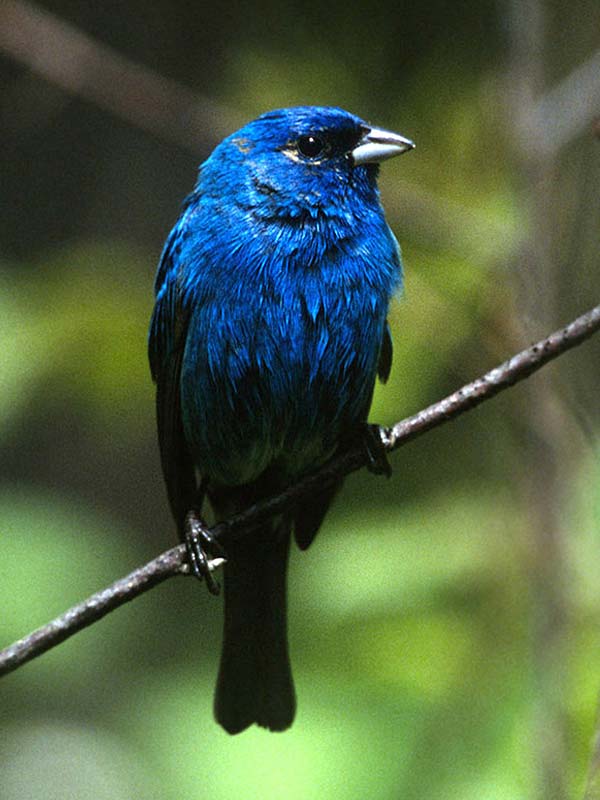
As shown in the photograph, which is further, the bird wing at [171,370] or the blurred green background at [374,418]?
the bird wing at [171,370]

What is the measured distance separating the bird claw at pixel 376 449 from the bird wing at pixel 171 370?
52 centimetres

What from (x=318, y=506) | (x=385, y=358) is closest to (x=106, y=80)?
(x=385, y=358)

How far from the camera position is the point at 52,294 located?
156 inches

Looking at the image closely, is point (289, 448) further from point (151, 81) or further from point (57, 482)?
point (57, 482)

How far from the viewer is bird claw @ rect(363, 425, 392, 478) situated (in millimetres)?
3282

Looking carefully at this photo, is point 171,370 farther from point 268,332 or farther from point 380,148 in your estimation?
point 380,148

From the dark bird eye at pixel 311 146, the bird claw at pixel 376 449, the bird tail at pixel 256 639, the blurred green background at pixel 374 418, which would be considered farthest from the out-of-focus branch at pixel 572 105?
the bird tail at pixel 256 639

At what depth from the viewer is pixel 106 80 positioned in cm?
480

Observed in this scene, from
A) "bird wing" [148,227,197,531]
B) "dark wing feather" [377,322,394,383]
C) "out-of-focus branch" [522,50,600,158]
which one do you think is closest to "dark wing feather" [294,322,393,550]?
"dark wing feather" [377,322,394,383]

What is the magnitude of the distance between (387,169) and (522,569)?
164 cm

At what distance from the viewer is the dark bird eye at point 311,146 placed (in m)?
3.46

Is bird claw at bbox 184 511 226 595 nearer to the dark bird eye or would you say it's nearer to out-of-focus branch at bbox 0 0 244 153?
the dark bird eye

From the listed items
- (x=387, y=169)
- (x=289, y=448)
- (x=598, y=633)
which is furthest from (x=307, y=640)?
(x=387, y=169)

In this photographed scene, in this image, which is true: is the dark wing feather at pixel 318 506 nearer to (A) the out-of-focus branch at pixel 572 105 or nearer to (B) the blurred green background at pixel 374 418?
(B) the blurred green background at pixel 374 418
